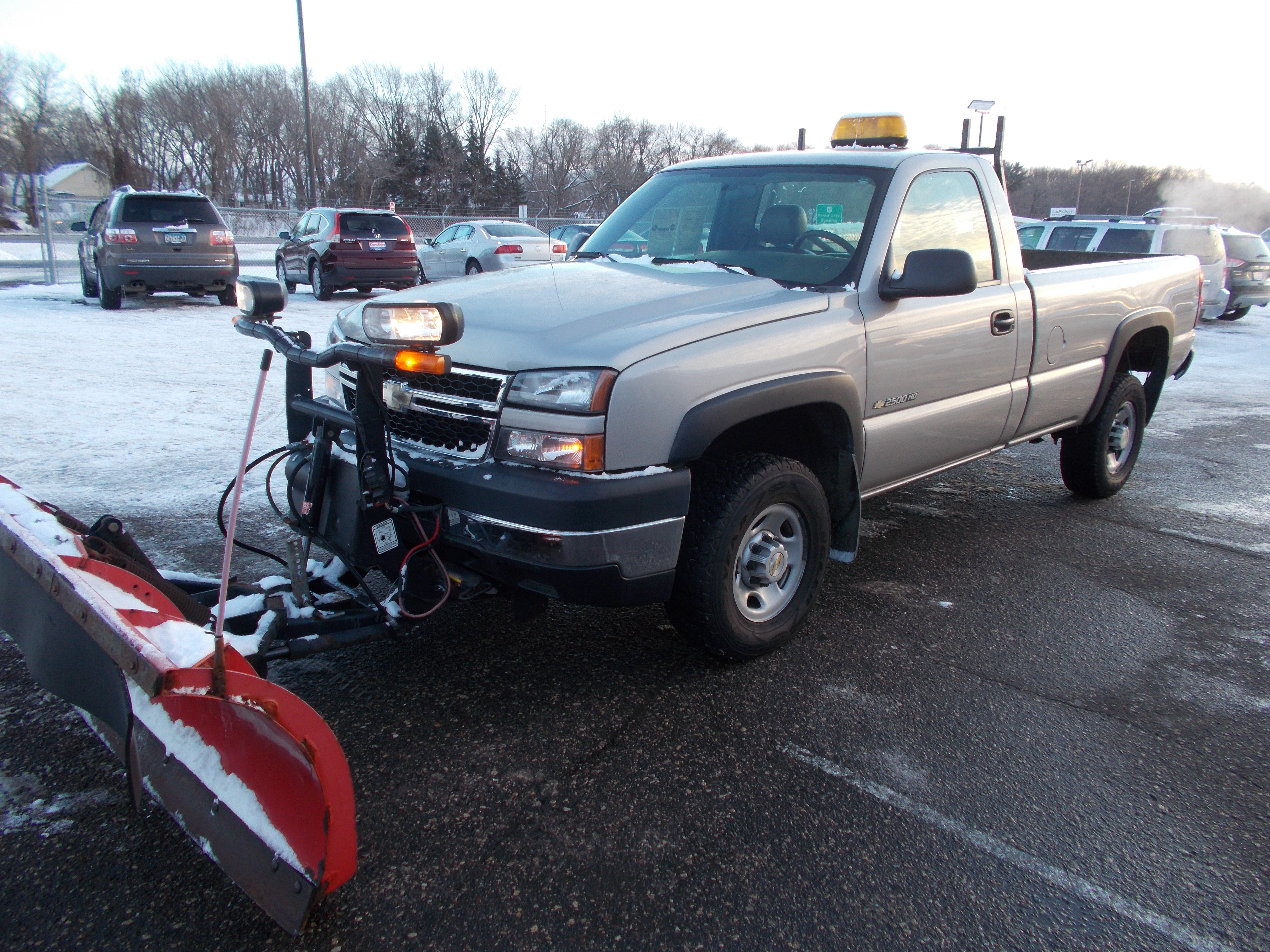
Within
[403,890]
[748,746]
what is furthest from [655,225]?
[403,890]

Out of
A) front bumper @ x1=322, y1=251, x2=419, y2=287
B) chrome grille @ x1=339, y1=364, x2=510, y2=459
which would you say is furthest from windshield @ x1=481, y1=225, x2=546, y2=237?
chrome grille @ x1=339, y1=364, x2=510, y2=459

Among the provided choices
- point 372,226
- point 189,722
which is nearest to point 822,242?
point 189,722

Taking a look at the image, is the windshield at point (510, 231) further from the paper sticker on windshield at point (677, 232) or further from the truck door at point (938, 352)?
the truck door at point (938, 352)

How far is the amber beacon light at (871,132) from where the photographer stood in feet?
15.3

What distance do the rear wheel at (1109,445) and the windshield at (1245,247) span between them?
13.9 m

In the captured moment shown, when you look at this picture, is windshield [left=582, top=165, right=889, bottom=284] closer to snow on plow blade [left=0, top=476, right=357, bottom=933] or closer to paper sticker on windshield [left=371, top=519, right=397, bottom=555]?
paper sticker on windshield [left=371, top=519, right=397, bottom=555]

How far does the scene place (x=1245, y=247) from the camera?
659 inches

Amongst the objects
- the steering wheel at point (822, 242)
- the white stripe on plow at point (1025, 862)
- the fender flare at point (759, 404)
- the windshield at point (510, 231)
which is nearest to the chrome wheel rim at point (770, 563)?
the fender flare at point (759, 404)

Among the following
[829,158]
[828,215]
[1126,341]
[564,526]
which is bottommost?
[564,526]

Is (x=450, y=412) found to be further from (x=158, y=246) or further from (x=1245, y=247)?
(x=1245, y=247)

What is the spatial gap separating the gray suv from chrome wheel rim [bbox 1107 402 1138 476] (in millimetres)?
11295

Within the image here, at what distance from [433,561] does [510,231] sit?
16541 millimetres

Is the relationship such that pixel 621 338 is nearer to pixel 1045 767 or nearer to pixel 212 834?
pixel 212 834

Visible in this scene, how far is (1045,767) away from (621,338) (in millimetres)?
1889
